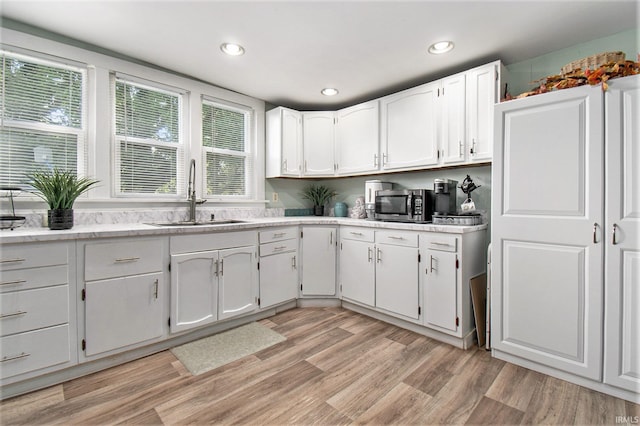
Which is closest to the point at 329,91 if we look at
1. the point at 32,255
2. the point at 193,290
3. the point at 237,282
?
the point at 237,282

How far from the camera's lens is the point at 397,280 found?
2.63m

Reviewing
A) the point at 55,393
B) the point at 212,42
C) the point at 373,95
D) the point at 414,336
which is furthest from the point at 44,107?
the point at 414,336

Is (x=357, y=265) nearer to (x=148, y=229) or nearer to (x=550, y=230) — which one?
(x=550, y=230)

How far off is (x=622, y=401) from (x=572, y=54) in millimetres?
2456

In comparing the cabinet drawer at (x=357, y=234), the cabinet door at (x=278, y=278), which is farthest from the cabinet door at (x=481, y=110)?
the cabinet door at (x=278, y=278)

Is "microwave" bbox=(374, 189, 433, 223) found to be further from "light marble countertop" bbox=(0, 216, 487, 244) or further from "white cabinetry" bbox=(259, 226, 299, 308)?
"white cabinetry" bbox=(259, 226, 299, 308)

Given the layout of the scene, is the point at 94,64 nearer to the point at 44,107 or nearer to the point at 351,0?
the point at 44,107

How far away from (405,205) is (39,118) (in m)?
3.06

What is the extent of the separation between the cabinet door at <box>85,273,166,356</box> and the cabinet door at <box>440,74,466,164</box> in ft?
8.62

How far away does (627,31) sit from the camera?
2.10 meters

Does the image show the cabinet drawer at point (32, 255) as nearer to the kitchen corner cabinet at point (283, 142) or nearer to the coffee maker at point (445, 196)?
the kitchen corner cabinet at point (283, 142)

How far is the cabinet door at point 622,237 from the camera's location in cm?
161

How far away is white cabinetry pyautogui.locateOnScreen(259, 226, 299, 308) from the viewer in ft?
9.27

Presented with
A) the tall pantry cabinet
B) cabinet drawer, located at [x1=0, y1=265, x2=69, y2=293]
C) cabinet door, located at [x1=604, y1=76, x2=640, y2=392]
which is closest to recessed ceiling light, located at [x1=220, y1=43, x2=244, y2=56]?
cabinet drawer, located at [x1=0, y1=265, x2=69, y2=293]
